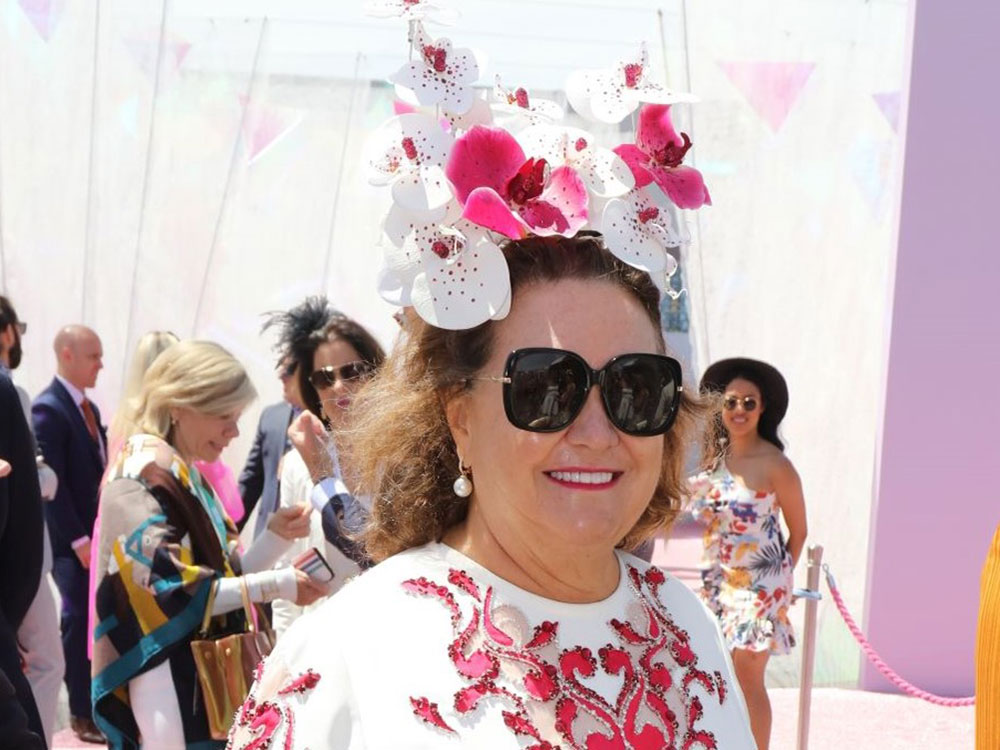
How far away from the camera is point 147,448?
142 inches

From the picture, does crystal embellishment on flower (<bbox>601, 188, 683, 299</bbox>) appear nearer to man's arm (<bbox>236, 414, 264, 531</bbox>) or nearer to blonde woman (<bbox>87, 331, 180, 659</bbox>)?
blonde woman (<bbox>87, 331, 180, 659</bbox>)

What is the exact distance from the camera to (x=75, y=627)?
6.11m

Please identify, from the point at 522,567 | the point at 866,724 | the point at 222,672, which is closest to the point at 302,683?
the point at 522,567

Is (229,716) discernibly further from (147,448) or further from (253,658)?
(147,448)

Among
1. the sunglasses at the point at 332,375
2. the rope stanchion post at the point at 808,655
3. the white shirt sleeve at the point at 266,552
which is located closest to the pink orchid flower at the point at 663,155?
the white shirt sleeve at the point at 266,552

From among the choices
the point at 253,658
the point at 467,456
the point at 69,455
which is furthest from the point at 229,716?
the point at 69,455

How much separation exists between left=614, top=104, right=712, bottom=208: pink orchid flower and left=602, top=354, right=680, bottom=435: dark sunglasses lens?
284mm

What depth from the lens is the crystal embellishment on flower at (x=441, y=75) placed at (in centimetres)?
189

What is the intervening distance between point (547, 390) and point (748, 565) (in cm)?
441

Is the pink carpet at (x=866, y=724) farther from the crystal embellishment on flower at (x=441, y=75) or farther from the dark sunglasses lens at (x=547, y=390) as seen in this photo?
the crystal embellishment on flower at (x=441, y=75)

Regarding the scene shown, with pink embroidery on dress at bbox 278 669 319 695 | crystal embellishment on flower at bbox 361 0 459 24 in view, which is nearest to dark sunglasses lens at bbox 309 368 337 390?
crystal embellishment on flower at bbox 361 0 459 24

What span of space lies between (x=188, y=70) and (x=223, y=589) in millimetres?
4861

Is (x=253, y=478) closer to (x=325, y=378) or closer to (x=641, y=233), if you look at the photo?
(x=325, y=378)

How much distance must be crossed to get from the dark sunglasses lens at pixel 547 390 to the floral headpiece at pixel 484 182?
0.10 meters
